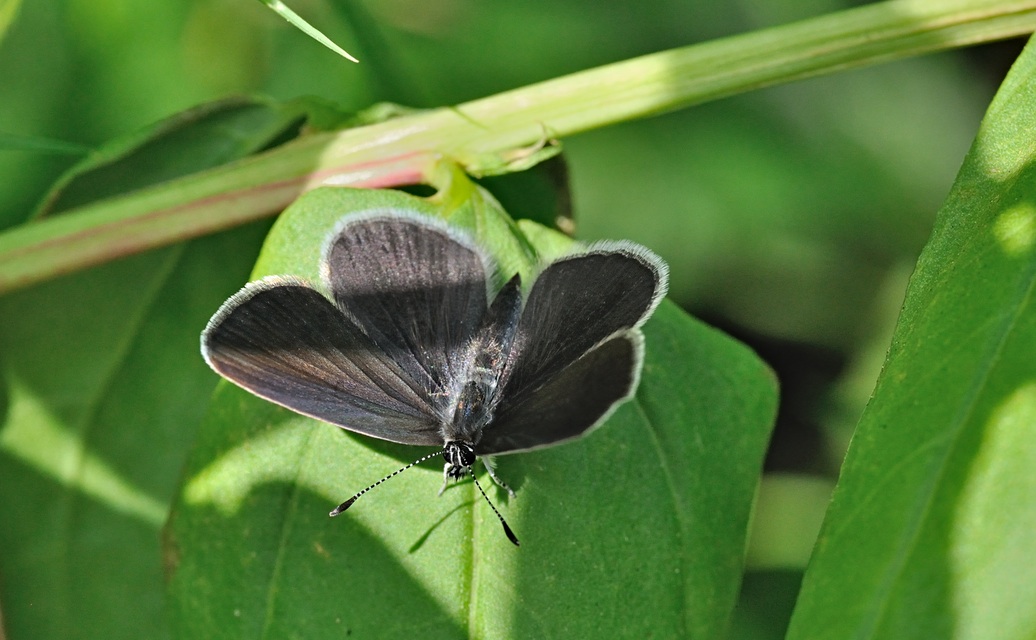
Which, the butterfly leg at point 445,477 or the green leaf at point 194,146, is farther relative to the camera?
the green leaf at point 194,146

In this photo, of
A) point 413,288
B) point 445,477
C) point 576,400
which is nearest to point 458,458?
point 445,477

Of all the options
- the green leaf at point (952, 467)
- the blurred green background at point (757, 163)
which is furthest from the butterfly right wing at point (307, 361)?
the blurred green background at point (757, 163)

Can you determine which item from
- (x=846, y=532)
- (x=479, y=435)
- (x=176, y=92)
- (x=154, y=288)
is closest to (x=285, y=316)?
(x=479, y=435)

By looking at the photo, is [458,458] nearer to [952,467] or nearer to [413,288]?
[413,288]

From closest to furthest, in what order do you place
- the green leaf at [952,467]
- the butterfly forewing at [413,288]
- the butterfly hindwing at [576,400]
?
the green leaf at [952,467] → the butterfly hindwing at [576,400] → the butterfly forewing at [413,288]

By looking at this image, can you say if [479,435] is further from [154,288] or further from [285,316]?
[154,288]

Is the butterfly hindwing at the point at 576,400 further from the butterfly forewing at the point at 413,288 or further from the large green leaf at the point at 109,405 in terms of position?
the large green leaf at the point at 109,405
